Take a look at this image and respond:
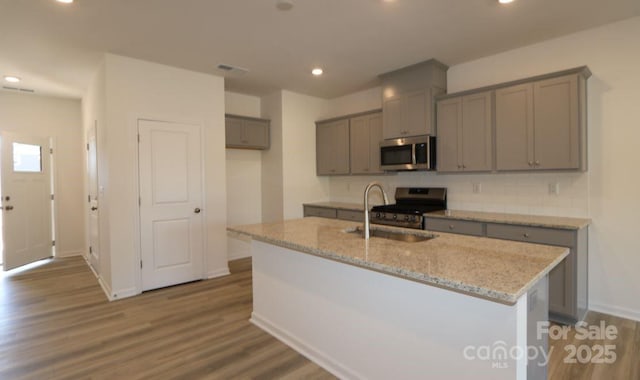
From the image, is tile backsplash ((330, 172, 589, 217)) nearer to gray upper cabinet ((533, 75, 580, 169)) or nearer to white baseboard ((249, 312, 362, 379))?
gray upper cabinet ((533, 75, 580, 169))

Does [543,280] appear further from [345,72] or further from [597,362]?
[345,72]

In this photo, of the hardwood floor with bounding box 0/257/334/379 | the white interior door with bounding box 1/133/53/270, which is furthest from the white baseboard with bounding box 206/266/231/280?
the white interior door with bounding box 1/133/53/270

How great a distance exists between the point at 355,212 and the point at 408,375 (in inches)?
114

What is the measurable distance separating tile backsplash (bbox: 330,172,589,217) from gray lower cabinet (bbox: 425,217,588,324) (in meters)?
0.34

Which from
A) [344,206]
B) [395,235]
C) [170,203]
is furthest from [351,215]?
[170,203]

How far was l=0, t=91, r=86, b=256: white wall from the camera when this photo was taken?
17.3 ft

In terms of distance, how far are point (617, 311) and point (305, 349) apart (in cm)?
293

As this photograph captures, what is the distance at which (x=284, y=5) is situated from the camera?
2.61 m

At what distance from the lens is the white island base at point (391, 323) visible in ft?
4.71

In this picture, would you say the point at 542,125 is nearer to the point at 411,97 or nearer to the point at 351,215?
the point at 411,97

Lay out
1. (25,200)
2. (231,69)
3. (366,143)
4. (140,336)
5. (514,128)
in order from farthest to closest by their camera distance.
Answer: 1. (25,200)
2. (366,143)
3. (231,69)
4. (514,128)
5. (140,336)

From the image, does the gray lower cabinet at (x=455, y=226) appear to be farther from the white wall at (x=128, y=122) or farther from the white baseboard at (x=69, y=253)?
the white baseboard at (x=69, y=253)

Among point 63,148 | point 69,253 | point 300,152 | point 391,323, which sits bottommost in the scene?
point 69,253

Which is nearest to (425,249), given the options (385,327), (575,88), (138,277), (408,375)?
(385,327)
